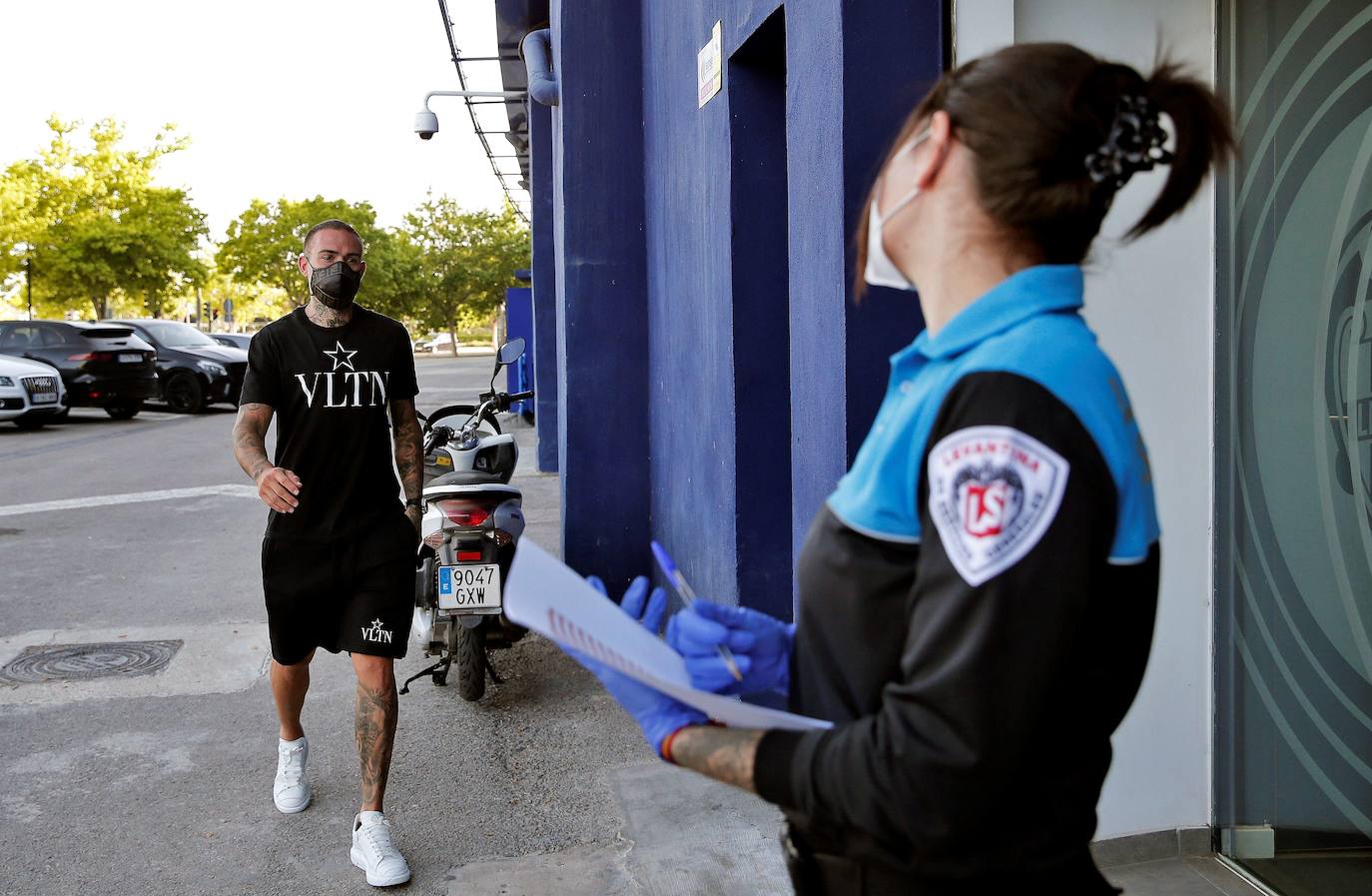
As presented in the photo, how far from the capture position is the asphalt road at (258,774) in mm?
3959

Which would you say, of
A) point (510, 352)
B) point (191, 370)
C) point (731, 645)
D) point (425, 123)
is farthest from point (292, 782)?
point (191, 370)

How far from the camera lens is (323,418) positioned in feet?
13.6

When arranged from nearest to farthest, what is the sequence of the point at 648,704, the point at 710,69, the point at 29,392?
the point at 648,704 < the point at 710,69 < the point at 29,392

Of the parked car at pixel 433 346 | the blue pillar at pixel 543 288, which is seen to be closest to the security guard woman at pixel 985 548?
the blue pillar at pixel 543 288

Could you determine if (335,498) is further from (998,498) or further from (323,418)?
(998,498)

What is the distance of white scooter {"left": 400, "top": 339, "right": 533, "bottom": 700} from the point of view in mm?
5426

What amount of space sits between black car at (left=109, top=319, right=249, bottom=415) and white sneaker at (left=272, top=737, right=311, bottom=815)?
1958cm

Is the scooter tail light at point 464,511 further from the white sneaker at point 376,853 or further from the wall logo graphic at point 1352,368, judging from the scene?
the wall logo graphic at point 1352,368

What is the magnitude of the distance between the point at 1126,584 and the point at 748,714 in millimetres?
452

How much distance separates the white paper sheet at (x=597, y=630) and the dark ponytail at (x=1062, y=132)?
0.63 meters

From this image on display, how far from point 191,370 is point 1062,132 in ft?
79.2

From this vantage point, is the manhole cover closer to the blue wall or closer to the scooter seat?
the scooter seat

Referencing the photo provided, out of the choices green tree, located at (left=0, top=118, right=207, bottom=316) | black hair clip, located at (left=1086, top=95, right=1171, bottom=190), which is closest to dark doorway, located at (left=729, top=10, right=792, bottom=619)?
black hair clip, located at (left=1086, top=95, right=1171, bottom=190)

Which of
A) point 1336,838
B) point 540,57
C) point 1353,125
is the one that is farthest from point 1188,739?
point 540,57
